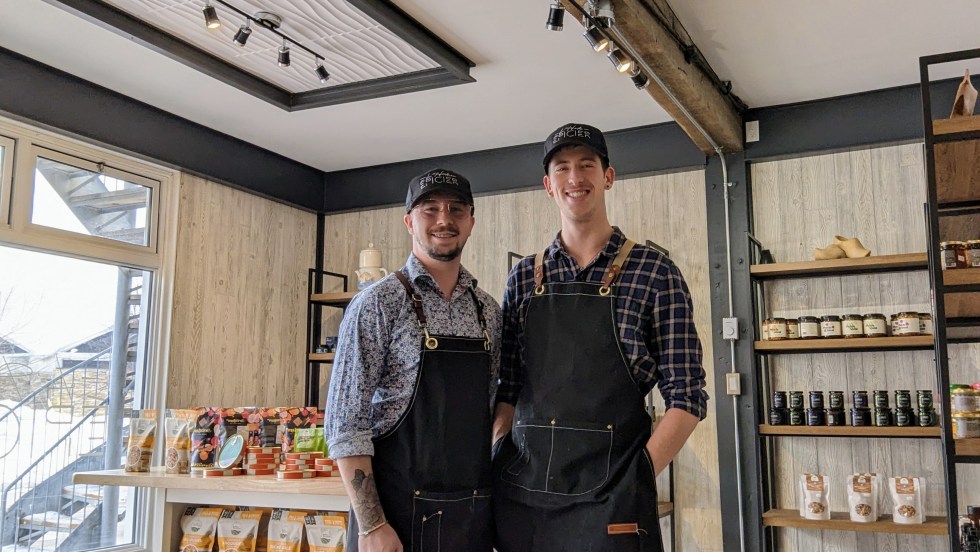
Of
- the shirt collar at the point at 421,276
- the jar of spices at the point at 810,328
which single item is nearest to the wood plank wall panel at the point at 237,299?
the shirt collar at the point at 421,276

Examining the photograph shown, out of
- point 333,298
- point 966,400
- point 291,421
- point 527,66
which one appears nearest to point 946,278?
point 966,400

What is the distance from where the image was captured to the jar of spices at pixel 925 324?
3.65 m

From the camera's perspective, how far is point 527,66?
3.81 m

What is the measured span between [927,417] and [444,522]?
2662mm

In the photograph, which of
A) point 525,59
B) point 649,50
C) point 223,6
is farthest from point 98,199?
point 649,50

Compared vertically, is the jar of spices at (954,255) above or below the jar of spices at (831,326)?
above

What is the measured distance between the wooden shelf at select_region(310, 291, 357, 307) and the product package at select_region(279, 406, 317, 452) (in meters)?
1.90

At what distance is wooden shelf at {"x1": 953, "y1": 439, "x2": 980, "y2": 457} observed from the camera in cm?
248

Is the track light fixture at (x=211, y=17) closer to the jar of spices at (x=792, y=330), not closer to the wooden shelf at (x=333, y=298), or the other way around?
the wooden shelf at (x=333, y=298)

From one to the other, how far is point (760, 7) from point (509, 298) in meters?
1.92

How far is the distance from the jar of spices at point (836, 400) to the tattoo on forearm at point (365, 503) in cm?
269

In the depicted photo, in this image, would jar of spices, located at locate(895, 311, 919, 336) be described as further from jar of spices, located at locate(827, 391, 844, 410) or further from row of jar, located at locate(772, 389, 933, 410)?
jar of spices, located at locate(827, 391, 844, 410)

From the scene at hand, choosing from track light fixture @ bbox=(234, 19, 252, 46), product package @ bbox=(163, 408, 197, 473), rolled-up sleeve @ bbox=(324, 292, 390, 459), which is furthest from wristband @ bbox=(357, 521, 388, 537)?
Result: track light fixture @ bbox=(234, 19, 252, 46)

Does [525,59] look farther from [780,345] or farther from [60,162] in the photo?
[60,162]
